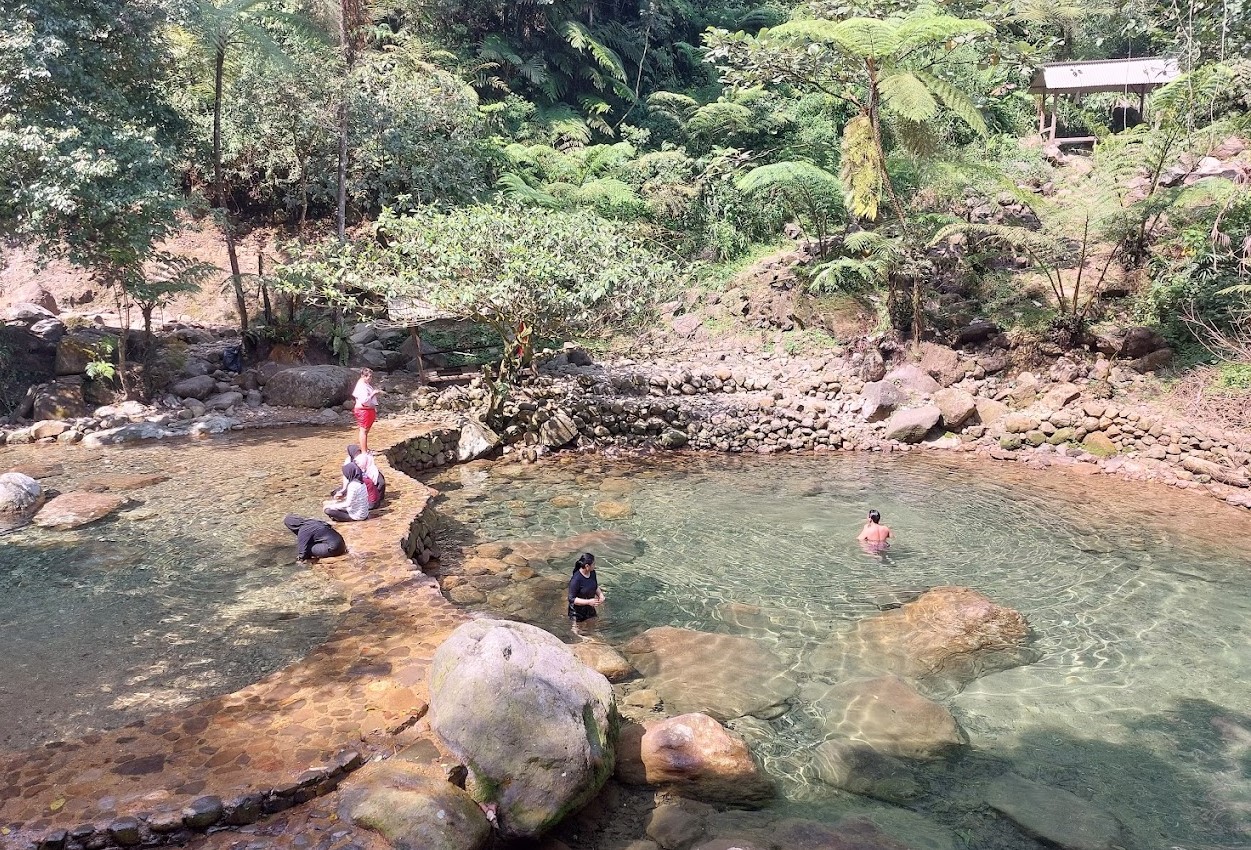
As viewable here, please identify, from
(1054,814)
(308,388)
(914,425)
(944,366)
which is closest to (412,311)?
(308,388)

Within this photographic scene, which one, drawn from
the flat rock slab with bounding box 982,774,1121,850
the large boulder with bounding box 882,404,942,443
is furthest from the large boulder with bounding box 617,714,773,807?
the large boulder with bounding box 882,404,942,443

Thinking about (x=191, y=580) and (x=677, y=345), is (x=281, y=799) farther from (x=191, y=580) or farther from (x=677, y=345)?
(x=677, y=345)

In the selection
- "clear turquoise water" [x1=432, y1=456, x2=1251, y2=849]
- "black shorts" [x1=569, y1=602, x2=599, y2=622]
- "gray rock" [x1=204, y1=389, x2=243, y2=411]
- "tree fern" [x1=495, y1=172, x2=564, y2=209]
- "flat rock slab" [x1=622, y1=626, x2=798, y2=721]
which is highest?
"tree fern" [x1=495, y1=172, x2=564, y2=209]

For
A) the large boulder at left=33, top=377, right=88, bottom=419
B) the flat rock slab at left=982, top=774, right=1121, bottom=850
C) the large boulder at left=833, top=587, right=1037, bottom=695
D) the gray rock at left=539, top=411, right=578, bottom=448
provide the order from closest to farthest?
the flat rock slab at left=982, top=774, right=1121, bottom=850, the large boulder at left=833, top=587, right=1037, bottom=695, the large boulder at left=33, top=377, right=88, bottom=419, the gray rock at left=539, top=411, right=578, bottom=448

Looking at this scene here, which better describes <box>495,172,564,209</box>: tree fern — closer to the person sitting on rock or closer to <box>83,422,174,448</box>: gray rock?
<box>83,422,174,448</box>: gray rock

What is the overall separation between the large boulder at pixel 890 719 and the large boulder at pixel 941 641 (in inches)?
15.8

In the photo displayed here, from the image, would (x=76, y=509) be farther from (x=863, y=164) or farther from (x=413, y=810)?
(x=863, y=164)

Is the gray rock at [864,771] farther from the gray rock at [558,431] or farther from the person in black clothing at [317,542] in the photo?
→ the gray rock at [558,431]

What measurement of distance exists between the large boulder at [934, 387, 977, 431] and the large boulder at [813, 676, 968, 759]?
891 centimetres

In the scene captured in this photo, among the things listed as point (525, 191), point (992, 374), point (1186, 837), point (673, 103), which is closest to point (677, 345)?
point (525, 191)

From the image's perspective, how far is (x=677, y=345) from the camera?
18.7 metres

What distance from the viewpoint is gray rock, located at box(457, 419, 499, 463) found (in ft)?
40.6

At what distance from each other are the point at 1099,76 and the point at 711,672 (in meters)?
24.1

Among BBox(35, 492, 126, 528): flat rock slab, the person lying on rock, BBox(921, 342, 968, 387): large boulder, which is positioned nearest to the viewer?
the person lying on rock
